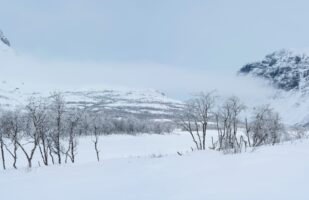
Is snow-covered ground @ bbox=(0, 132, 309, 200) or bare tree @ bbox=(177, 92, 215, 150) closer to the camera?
snow-covered ground @ bbox=(0, 132, 309, 200)

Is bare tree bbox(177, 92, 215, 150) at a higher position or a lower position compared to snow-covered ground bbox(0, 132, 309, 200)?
higher

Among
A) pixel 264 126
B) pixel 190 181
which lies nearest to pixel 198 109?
pixel 264 126

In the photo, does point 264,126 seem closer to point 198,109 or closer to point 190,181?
point 198,109

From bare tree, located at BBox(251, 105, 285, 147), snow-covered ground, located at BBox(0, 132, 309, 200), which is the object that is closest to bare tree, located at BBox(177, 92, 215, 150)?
bare tree, located at BBox(251, 105, 285, 147)

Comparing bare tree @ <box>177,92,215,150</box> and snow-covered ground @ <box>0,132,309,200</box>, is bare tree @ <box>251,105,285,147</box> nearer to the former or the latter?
bare tree @ <box>177,92,215,150</box>

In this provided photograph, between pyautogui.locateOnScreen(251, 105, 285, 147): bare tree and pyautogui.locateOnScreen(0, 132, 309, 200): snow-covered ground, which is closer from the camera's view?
pyautogui.locateOnScreen(0, 132, 309, 200): snow-covered ground

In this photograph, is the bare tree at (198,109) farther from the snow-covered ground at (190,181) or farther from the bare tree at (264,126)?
the snow-covered ground at (190,181)

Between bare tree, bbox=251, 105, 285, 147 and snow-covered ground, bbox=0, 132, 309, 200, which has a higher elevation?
bare tree, bbox=251, 105, 285, 147

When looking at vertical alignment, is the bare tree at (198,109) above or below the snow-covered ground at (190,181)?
above

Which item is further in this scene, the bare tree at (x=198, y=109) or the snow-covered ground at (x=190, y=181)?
the bare tree at (x=198, y=109)

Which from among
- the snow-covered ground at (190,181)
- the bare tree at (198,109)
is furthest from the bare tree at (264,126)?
the snow-covered ground at (190,181)

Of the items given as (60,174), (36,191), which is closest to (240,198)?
(36,191)

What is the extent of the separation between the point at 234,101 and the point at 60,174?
52.2 metres

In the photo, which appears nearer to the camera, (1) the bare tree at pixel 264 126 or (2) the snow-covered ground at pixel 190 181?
(2) the snow-covered ground at pixel 190 181
